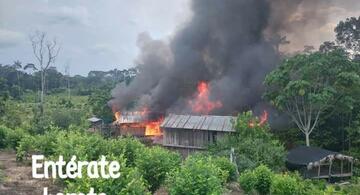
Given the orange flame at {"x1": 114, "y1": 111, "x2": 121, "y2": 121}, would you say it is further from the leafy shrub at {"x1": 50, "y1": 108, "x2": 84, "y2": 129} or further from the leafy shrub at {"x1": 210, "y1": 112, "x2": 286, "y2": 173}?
the leafy shrub at {"x1": 210, "y1": 112, "x2": 286, "y2": 173}

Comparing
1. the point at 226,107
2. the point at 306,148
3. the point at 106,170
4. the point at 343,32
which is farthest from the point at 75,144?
the point at 343,32

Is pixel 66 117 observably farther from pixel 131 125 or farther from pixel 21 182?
pixel 21 182

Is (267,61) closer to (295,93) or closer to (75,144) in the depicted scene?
(295,93)

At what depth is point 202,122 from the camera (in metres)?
43.8

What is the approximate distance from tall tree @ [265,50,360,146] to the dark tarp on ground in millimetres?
4133

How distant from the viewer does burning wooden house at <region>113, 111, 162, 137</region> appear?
53969 mm

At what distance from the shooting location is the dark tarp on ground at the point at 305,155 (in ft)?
124

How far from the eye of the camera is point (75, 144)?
1114 inches

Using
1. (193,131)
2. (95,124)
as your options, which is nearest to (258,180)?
(193,131)

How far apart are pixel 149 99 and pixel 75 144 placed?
29465mm

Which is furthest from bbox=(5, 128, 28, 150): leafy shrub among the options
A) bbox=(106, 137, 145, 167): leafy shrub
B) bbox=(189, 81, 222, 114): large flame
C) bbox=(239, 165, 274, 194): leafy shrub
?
bbox=(239, 165, 274, 194): leafy shrub

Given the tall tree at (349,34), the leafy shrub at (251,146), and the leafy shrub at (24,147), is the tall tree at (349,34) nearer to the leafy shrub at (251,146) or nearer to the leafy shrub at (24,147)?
the leafy shrub at (251,146)

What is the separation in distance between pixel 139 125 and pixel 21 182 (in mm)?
27218

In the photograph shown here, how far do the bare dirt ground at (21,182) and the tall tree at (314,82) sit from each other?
24.1 meters
